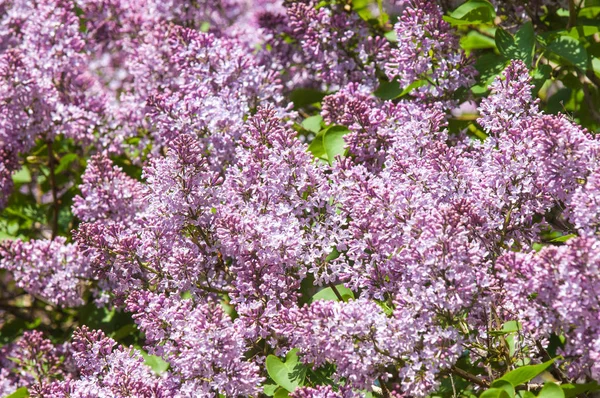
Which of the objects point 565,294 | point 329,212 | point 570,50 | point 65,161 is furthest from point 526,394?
point 65,161

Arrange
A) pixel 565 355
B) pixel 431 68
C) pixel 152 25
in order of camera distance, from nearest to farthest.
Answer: pixel 565 355
pixel 431 68
pixel 152 25

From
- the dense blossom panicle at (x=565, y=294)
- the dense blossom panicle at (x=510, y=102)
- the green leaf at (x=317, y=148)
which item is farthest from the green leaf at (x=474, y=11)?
the dense blossom panicle at (x=565, y=294)

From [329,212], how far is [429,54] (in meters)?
0.84

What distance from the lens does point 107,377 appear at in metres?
2.51

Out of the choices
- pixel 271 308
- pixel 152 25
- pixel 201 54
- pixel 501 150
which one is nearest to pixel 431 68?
pixel 501 150

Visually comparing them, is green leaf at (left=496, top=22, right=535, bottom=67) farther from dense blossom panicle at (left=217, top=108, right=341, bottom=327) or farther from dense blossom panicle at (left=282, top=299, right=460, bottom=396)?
dense blossom panicle at (left=282, top=299, right=460, bottom=396)

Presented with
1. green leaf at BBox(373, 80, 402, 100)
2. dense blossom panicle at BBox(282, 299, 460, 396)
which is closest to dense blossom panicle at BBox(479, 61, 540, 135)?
green leaf at BBox(373, 80, 402, 100)

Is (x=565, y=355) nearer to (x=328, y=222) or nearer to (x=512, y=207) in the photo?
(x=512, y=207)

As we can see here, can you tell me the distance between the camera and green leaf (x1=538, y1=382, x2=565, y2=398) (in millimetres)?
2127

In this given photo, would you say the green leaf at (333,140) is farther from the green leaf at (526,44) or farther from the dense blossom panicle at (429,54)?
the green leaf at (526,44)

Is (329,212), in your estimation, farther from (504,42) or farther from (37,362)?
(37,362)

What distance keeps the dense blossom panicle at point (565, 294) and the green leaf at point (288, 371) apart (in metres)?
0.68

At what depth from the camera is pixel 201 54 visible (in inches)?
132

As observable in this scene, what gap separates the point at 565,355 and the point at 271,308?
870 mm
